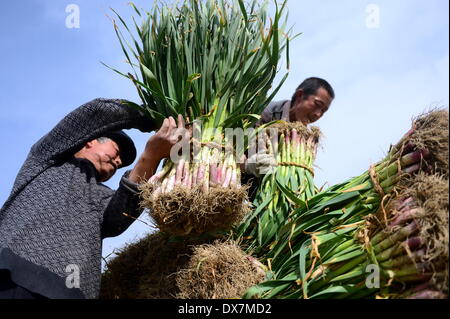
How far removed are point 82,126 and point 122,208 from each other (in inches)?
14.1

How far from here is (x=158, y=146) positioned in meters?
1.96

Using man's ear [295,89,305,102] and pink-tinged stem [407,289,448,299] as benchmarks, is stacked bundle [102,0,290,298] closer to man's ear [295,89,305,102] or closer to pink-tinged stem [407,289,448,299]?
man's ear [295,89,305,102]

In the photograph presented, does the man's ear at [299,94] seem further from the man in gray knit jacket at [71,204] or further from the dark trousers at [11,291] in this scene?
the dark trousers at [11,291]

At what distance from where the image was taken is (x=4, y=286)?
1803 mm

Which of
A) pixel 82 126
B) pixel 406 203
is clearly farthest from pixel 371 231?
pixel 82 126

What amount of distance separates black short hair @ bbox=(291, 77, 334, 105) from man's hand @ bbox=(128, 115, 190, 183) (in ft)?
2.52

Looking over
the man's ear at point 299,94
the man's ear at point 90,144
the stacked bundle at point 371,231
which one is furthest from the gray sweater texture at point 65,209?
the man's ear at point 299,94

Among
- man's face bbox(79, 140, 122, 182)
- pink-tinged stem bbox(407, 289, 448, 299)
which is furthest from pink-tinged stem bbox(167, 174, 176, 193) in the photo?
pink-tinged stem bbox(407, 289, 448, 299)

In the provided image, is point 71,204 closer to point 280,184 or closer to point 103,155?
point 103,155

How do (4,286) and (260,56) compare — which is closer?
(4,286)

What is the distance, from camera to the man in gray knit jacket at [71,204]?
1.82 meters
